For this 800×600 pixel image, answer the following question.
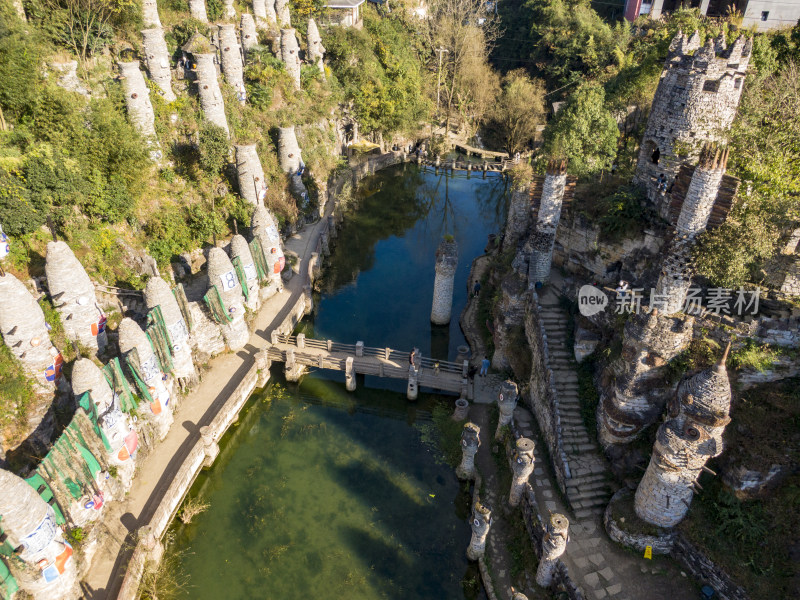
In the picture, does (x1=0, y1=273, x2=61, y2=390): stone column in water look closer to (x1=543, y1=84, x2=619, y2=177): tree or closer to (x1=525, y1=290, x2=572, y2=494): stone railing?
(x1=525, y1=290, x2=572, y2=494): stone railing

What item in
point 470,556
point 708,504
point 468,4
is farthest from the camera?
point 468,4

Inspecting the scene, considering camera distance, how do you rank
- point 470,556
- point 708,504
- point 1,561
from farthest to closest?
point 470,556
point 708,504
point 1,561

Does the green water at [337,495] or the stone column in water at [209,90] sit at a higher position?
the stone column in water at [209,90]

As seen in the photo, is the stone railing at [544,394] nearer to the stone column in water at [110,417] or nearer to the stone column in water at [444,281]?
the stone column in water at [444,281]

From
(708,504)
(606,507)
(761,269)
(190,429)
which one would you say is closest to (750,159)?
(761,269)

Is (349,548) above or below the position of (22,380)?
below

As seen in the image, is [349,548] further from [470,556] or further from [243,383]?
[243,383]

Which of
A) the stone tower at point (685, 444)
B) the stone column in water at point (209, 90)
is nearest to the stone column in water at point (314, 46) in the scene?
the stone column in water at point (209, 90)
